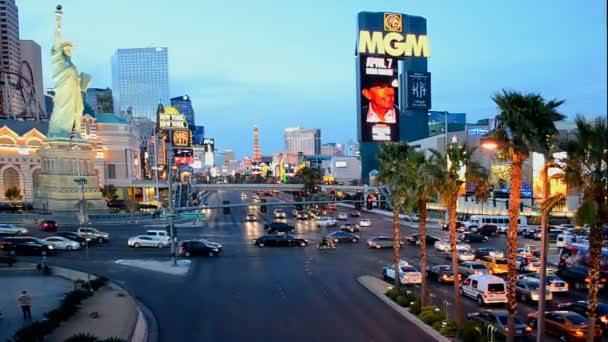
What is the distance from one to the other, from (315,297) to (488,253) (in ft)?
59.3

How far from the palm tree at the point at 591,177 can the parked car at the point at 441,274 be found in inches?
693

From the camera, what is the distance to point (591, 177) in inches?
489

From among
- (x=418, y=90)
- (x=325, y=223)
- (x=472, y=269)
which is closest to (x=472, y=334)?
(x=472, y=269)

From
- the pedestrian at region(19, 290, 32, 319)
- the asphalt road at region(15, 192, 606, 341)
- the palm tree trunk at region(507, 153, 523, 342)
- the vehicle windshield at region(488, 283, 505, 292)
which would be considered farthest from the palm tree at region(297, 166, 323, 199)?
the palm tree trunk at region(507, 153, 523, 342)

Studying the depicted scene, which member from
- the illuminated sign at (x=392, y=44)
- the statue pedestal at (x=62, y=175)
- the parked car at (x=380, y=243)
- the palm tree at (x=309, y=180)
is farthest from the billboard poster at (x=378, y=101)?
the statue pedestal at (x=62, y=175)

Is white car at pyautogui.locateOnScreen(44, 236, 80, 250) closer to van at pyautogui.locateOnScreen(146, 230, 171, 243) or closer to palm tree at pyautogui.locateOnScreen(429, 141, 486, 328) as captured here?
van at pyautogui.locateOnScreen(146, 230, 171, 243)

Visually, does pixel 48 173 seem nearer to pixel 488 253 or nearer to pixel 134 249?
pixel 134 249

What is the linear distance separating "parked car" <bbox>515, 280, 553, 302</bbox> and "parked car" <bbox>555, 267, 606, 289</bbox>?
14.6 ft

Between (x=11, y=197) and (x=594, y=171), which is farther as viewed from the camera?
(x=11, y=197)

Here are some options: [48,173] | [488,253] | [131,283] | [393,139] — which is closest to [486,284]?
[488,253]

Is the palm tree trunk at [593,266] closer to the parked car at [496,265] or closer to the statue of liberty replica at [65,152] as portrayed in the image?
the parked car at [496,265]

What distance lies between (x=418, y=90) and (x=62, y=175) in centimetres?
6816

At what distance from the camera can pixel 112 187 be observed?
96188 millimetres

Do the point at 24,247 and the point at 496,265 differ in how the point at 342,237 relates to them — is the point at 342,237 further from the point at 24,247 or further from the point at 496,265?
the point at 24,247
